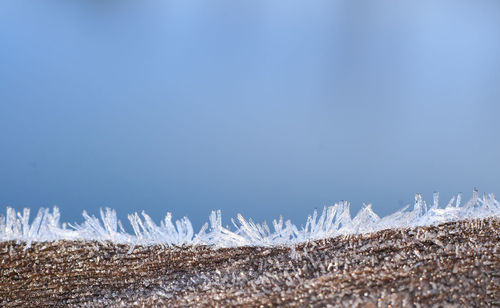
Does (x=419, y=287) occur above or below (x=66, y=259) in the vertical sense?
below

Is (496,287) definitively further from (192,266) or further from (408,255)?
(192,266)

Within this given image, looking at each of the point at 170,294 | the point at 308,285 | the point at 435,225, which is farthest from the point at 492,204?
the point at 170,294

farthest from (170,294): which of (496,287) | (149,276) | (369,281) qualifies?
(496,287)
